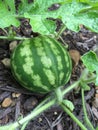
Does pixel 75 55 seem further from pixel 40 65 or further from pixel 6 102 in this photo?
pixel 6 102

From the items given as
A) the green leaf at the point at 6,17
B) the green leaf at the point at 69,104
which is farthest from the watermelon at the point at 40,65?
the green leaf at the point at 6,17

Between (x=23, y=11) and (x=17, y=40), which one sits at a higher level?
(x=23, y=11)

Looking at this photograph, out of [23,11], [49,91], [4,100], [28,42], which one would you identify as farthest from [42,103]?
[23,11]

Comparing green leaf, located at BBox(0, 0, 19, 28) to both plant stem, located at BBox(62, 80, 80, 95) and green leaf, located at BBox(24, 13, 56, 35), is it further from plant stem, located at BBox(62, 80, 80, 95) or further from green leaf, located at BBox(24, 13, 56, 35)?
plant stem, located at BBox(62, 80, 80, 95)

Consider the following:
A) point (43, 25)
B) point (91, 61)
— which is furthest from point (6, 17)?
point (91, 61)

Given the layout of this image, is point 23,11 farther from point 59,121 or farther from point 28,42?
point 59,121

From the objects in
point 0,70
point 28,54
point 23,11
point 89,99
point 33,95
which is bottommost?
point 89,99

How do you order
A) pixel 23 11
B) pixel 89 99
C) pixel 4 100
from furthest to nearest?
pixel 89 99, pixel 4 100, pixel 23 11
